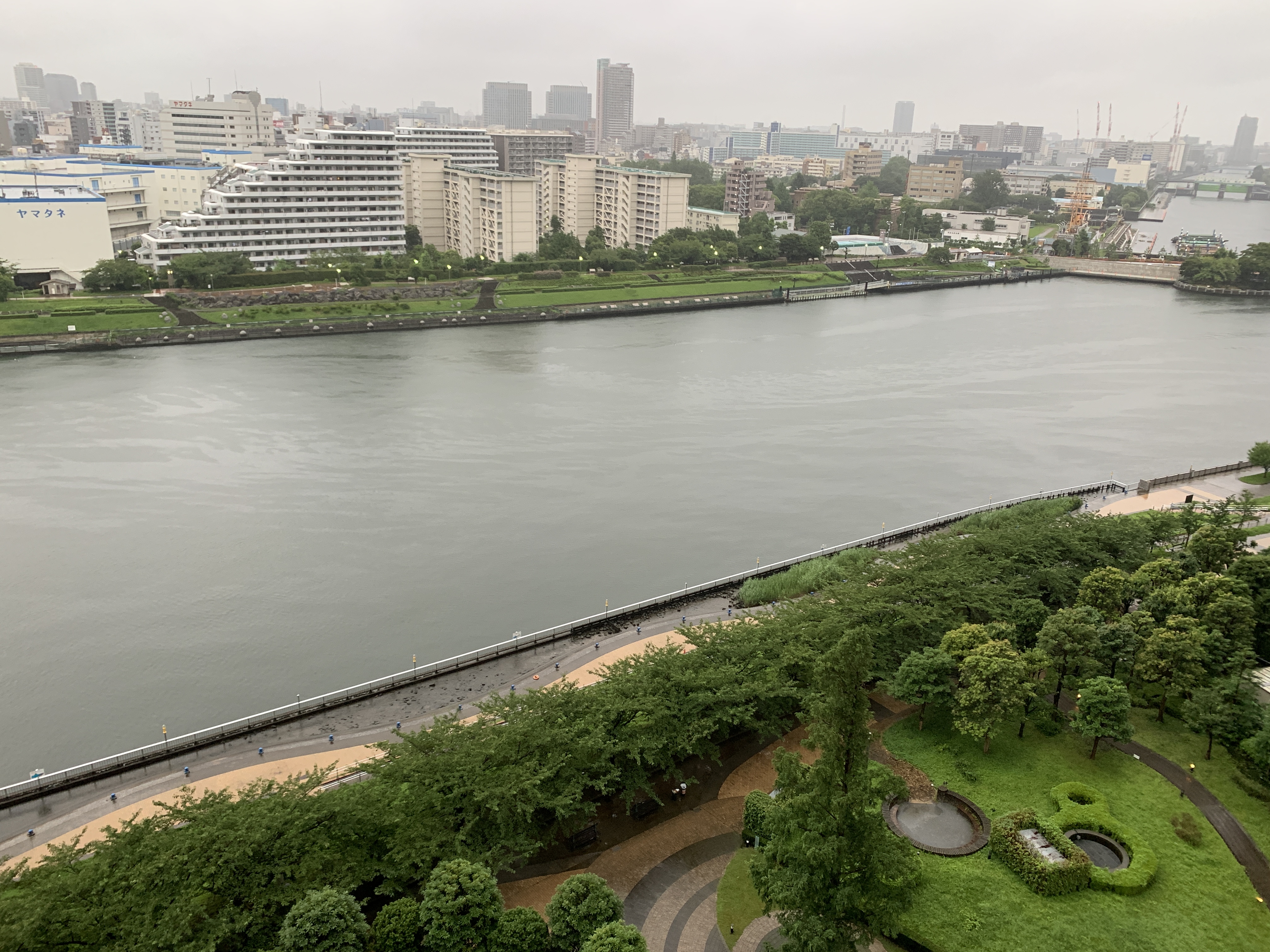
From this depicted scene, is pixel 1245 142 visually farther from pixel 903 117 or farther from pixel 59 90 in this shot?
pixel 59 90

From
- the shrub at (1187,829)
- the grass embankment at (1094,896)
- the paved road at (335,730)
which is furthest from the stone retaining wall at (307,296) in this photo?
the shrub at (1187,829)

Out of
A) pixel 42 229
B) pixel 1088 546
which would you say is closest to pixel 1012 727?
pixel 1088 546

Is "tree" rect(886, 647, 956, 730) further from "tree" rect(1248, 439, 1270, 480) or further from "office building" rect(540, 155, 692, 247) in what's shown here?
"office building" rect(540, 155, 692, 247)

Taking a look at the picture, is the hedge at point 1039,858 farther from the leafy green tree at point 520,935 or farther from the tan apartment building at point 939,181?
the tan apartment building at point 939,181

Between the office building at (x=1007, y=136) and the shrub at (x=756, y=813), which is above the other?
the office building at (x=1007, y=136)

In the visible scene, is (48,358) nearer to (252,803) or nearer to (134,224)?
(134,224)

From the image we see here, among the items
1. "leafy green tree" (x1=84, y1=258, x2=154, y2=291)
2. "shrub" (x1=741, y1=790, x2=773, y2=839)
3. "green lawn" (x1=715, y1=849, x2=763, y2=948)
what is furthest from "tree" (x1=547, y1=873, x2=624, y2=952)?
"leafy green tree" (x1=84, y1=258, x2=154, y2=291)
